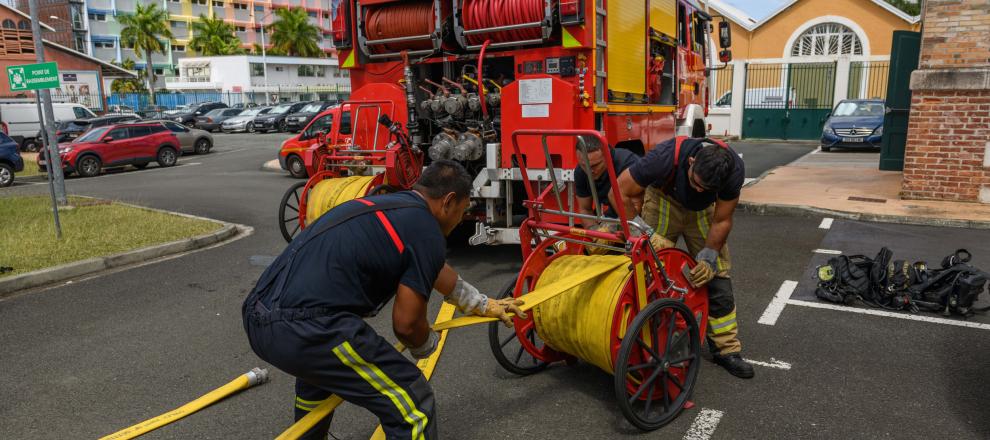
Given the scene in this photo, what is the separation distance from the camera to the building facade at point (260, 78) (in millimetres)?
59875

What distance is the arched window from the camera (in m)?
32.5

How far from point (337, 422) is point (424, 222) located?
176 cm

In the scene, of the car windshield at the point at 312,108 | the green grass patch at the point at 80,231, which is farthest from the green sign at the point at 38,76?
the car windshield at the point at 312,108

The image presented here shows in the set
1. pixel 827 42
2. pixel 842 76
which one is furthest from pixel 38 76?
pixel 827 42

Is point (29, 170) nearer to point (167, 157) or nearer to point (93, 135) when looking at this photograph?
point (93, 135)

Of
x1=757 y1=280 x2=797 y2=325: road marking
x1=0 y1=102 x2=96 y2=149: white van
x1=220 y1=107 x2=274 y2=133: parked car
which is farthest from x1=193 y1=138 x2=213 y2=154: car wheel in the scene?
x1=757 y1=280 x2=797 y2=325: road marking

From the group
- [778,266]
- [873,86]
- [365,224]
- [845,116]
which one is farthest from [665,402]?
[873,86]

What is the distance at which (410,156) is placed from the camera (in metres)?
7.48

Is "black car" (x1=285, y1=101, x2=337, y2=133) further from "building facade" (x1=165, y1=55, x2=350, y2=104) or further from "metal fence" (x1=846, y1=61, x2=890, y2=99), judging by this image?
"building facade" (x1=165, y1=55, x2=350, y2=104)

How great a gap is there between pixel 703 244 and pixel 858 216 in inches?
229

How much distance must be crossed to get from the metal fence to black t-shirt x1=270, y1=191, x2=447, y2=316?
26.7m

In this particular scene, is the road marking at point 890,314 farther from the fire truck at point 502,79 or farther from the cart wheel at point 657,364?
the cart wheel at point 657,364

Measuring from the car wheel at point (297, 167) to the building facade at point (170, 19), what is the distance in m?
46.3

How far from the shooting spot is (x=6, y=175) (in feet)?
54.6
